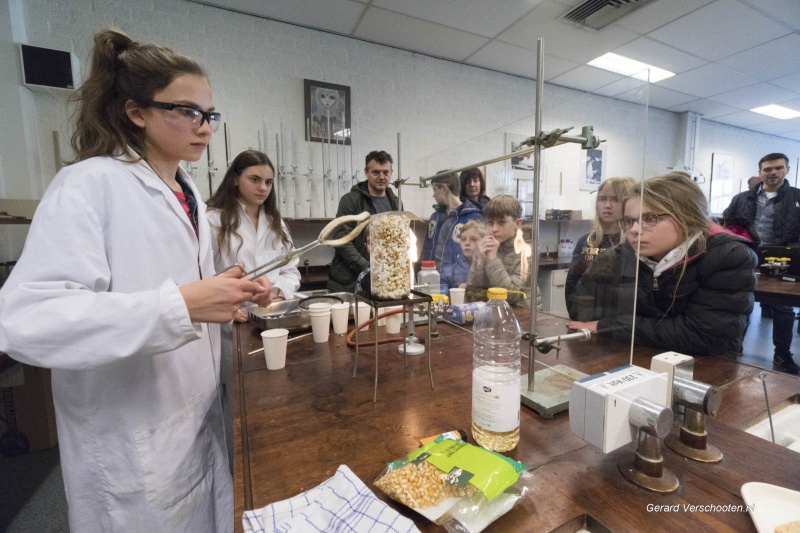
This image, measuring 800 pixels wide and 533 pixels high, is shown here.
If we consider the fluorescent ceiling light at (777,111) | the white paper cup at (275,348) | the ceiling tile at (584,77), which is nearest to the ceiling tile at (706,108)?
the fluorescent ceiling light at (777,111)

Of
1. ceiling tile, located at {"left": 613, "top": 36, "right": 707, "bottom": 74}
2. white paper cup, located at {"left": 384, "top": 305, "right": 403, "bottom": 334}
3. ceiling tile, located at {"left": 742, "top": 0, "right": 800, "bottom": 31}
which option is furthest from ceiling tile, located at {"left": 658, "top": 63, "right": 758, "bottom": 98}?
white paper cup, located at {"left": 384, "top": 305, "right": 403, "bottom": 334}

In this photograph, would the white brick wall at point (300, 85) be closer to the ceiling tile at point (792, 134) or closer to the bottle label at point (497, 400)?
the bottle label at point (497, 400)

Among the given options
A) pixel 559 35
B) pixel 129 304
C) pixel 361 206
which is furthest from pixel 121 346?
pixel 559 35

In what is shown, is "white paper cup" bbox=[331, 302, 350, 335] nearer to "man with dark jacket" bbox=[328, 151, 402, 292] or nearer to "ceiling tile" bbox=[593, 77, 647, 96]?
"ceiling tile" bbox=[593, 77, 647, 96]

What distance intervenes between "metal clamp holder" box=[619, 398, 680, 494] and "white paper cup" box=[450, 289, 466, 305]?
1.02 meters

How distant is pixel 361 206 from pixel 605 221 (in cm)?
199

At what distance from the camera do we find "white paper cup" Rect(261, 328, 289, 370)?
3.45 ft

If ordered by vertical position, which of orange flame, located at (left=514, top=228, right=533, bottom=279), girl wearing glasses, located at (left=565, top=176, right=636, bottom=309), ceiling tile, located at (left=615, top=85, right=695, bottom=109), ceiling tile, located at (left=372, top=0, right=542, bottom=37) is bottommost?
orange flame, located at (left=514, top=228, right=533, bottom=279)

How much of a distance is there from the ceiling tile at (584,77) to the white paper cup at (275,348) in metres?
4.32

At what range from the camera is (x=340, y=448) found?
0.68 m

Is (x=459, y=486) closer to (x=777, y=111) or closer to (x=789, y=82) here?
(x=789, y=82)

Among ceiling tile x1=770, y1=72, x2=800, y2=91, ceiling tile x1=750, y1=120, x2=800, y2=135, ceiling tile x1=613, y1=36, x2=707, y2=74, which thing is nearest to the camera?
ceiling tile x1=613, y1=36, x2=707, y2=74

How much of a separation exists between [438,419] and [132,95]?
41.6 inches

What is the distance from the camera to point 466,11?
9.55 feet
